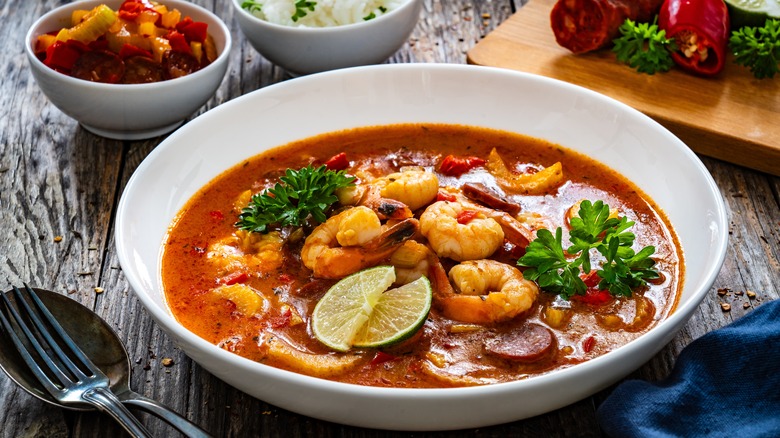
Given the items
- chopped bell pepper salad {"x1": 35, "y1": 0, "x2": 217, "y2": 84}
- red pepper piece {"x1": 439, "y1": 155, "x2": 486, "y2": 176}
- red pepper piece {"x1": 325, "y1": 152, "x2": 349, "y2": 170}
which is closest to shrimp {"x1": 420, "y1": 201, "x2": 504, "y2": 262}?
red pepper piece {"x1": 439, "y1": 155, "x2": 486, "y2": 176}

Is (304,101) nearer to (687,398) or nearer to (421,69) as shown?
(421,69)

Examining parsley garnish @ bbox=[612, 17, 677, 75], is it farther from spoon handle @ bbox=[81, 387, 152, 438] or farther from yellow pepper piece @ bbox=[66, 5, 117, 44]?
spoon handle @ bbox=[81, 387, 152, 438]

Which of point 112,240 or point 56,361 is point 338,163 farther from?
point 56,361

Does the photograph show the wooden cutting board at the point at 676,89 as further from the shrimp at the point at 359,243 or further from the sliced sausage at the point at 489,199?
the shrimp at the point at 359,243

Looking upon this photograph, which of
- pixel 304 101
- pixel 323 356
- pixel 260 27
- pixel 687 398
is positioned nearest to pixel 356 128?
pixel 304 101

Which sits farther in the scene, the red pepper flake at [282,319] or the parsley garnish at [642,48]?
the parsley garnish at [642,48]

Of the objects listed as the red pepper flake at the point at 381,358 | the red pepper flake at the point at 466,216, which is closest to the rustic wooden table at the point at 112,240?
the red pepper flake at the point at 381,358
